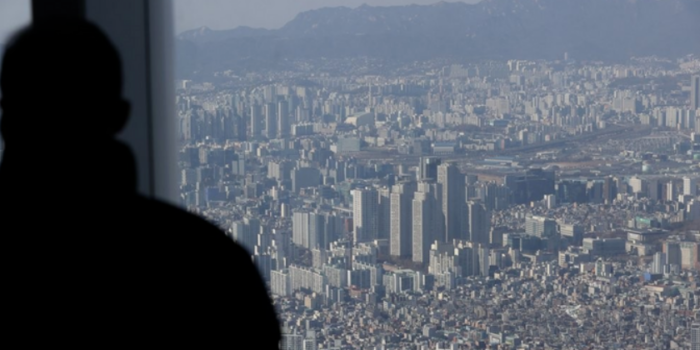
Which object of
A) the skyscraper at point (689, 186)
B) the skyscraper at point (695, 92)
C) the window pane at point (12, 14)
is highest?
the window pane at point (12, 14)

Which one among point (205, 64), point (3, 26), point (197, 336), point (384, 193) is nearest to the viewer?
point (197, 336)

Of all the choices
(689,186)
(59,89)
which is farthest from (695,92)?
(59,89)

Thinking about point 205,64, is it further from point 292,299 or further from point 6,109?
point 6,109

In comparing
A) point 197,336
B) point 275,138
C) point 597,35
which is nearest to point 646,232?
point 597,35

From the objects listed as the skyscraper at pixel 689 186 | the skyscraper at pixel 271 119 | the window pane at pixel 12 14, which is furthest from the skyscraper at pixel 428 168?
the window pane at pixel 12 14

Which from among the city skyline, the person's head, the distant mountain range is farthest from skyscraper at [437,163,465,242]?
the person's head

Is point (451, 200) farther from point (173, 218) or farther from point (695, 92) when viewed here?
point (173, 218)

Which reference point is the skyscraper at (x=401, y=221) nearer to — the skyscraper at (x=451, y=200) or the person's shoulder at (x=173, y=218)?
the skyscraper at (x=451, y=200)
